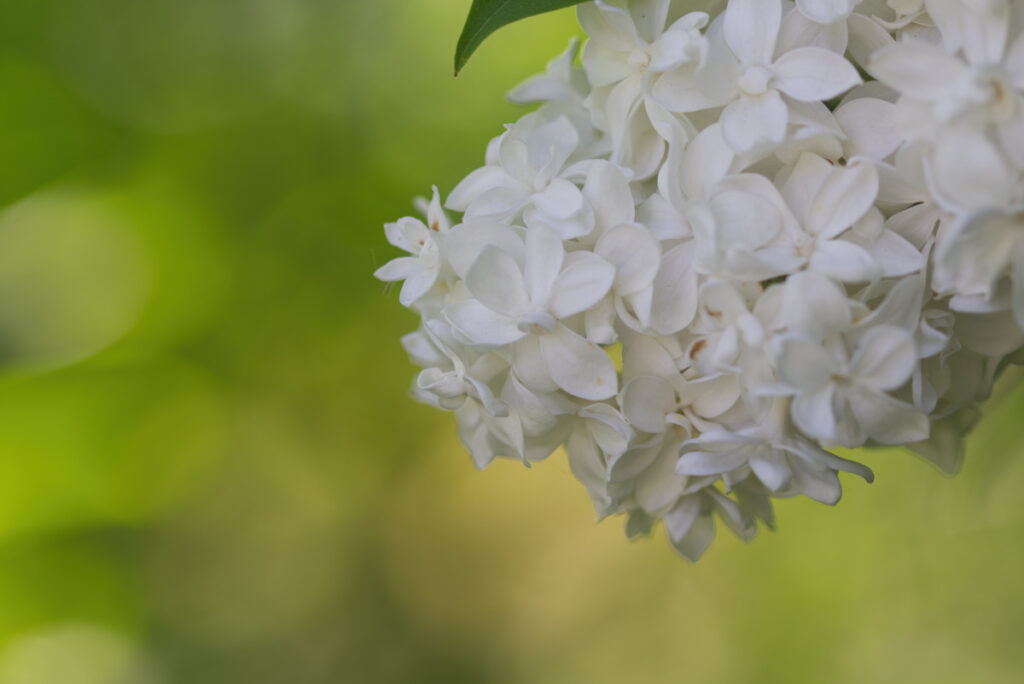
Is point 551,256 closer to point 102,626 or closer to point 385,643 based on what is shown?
point 102,626

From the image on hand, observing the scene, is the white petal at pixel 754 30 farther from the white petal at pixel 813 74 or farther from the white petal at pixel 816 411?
the white petal at pixel 816 411

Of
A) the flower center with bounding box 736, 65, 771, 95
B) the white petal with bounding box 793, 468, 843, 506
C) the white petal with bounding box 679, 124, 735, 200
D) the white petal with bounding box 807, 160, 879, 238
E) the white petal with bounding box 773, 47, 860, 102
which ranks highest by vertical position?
the flower center with bounding box 736, 65, 771, 95

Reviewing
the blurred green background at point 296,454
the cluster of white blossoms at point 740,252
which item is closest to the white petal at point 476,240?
the cluster of white blossoms at point 740,252

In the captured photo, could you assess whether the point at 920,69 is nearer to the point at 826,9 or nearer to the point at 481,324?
the point at 826,9

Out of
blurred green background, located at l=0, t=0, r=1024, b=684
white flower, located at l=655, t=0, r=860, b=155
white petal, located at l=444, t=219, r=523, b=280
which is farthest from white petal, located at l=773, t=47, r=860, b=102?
blurred green background, located at l=0, t=0, r=1024, b=684

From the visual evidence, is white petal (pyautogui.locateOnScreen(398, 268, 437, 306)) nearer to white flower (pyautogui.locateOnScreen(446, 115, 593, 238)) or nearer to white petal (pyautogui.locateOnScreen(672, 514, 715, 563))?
white flower (pyautogui.locateOnScreen(446, 115, 593, 238))
